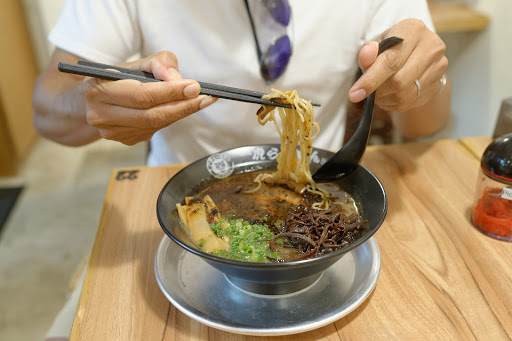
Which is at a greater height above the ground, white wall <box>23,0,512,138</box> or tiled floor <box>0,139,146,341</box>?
white wall <box>23,0,512,138</box>

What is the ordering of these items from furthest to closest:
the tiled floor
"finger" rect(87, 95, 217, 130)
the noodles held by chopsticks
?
the tiled floor → the noodles held by chopsticks → "finger" rect(87, 95, 217, 130)

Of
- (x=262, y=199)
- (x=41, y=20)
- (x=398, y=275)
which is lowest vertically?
(x=41, y=20)

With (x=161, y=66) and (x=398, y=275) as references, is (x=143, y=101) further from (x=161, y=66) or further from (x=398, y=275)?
(x=398, y=275)

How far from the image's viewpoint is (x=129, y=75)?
46.6 inches

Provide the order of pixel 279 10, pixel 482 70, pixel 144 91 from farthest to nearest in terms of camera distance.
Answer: pixel 482 70 → pixel 279 10 → pixel 144 91

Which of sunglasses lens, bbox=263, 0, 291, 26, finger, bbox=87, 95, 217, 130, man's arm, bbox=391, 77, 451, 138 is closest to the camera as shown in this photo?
finger, bbox=87, 95, 217, 130

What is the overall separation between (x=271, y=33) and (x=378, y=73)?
2.34ft

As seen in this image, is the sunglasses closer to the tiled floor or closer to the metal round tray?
the metal round tray

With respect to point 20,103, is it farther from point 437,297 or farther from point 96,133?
point 437,297

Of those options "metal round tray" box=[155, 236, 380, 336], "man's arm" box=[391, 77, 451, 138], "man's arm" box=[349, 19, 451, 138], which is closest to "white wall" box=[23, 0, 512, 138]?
"man's arm" box=[391, 77, 451, 138]

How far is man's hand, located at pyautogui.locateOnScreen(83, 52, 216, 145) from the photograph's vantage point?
1160 millimetres

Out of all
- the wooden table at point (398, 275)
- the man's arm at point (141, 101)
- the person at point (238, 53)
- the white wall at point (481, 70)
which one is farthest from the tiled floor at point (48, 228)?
the white wall at point (481, 70)

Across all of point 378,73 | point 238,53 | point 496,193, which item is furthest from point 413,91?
point 238,53

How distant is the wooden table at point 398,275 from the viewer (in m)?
1.09
